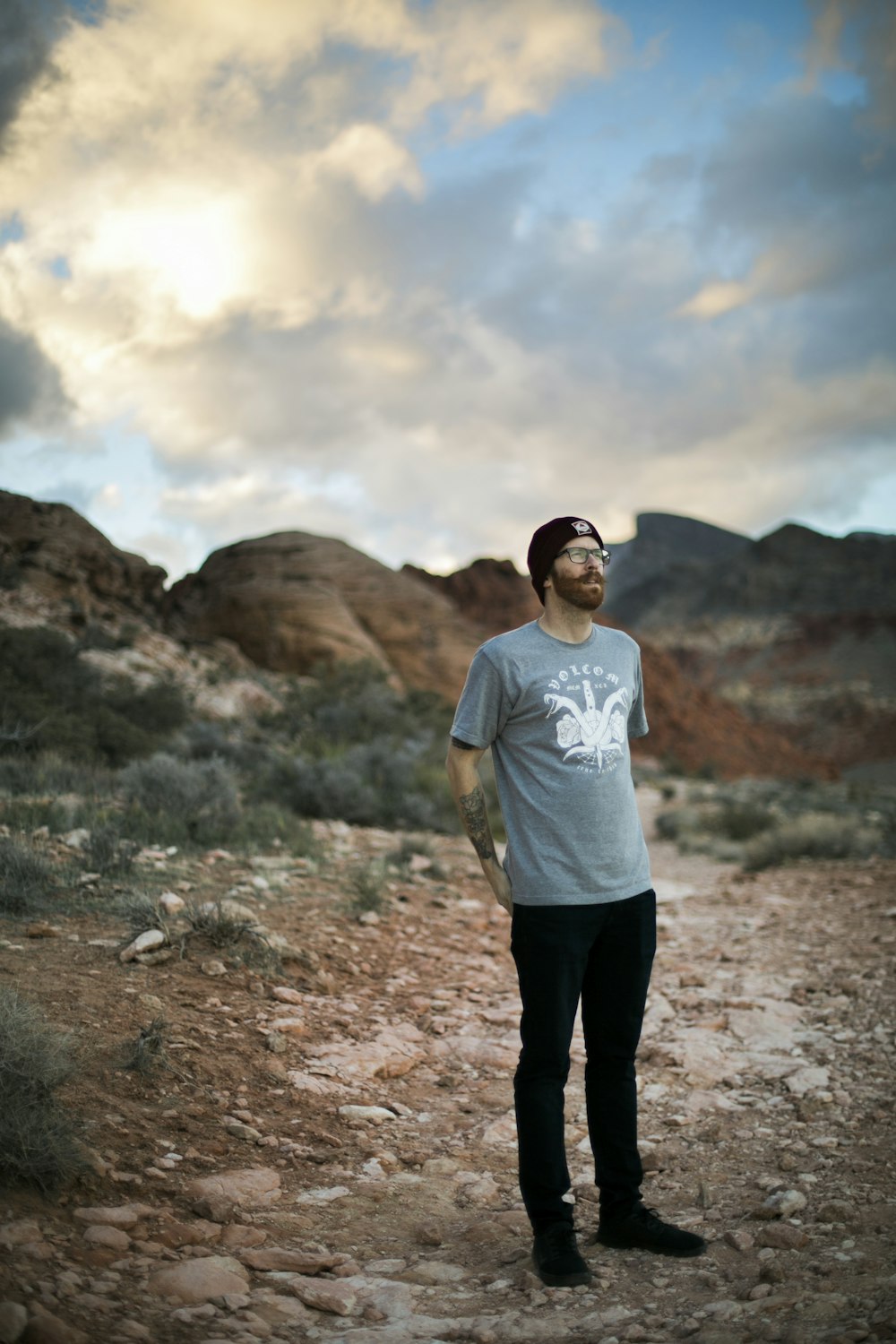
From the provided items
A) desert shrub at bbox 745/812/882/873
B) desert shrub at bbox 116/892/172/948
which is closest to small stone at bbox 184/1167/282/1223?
desert shrub at bbox 116/892/172/948

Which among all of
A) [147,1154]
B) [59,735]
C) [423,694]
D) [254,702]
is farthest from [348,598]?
[147,1154]

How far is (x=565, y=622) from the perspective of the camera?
2.77m

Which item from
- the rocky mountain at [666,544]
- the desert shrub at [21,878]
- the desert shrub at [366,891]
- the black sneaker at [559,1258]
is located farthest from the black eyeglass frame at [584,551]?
the rocky mountain at [666,544]

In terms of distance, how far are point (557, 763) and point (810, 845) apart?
8760 millimetres

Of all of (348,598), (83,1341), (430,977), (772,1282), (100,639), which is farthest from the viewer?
(348,598)

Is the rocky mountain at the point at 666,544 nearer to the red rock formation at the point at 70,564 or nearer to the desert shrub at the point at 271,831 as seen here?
the red rock formation at the point at 70,564

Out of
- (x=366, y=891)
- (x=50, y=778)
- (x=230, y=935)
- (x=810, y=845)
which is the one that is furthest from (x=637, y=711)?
(x=810, y=845)

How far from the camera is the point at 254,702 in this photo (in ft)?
58.6

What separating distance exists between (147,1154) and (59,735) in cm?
714

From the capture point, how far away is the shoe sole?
8.15 ft

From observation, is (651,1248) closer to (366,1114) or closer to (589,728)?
(366,1114)

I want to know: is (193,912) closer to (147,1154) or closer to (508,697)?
(147,1154)

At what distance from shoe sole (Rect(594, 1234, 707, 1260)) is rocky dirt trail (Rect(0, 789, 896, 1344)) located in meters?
0.04

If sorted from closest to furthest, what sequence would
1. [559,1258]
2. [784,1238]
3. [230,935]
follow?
[559,1258] → [784,1238] → [230,935]
